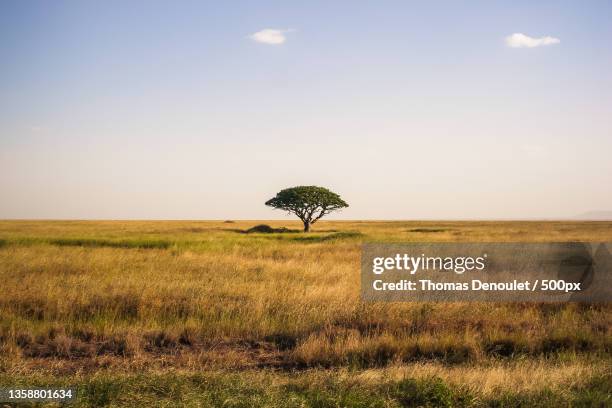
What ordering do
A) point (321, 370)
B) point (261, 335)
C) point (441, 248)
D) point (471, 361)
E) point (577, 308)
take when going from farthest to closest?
point (441, 248)
point (577, 308)
point (261, 335)
point (471, 361)
point (321, 370)

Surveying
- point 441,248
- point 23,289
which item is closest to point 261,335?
point 23,289

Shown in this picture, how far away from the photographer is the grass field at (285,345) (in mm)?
6148

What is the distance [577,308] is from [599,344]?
392 centimetres

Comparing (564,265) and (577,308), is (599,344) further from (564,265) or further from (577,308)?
(564,265)

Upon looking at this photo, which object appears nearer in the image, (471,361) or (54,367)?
(54,367)

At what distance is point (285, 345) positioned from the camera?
31.8ft

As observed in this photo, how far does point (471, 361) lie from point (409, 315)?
2939 millimetres

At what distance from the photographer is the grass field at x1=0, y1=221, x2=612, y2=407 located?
20.2 ft

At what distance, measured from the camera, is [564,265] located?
19.9m

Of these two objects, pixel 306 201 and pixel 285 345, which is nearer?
pixel 285 345

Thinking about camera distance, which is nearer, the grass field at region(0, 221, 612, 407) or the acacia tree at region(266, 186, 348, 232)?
the grass field at region(0, 221, 612, 407)

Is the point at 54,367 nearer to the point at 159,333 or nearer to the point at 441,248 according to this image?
the point at 159,333

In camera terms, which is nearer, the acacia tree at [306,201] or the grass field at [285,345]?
the grass field at [285,345]

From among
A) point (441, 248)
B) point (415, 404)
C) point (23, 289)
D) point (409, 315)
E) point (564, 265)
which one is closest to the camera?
point (415, 404)
